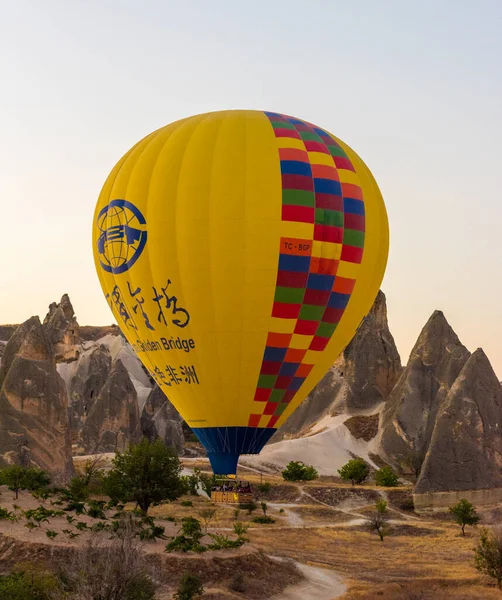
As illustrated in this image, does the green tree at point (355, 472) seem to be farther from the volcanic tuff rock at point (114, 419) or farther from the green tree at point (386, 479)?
the volcanic tuff rock at point (114, 419)

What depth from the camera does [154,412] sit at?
3329 inches

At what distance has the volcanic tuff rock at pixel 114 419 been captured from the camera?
73.2 m

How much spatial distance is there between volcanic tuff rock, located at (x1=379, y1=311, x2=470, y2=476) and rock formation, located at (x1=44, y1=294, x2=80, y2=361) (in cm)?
4887

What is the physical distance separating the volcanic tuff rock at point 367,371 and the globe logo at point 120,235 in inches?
1918

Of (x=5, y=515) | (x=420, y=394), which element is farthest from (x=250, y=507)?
(x=420, y=394)

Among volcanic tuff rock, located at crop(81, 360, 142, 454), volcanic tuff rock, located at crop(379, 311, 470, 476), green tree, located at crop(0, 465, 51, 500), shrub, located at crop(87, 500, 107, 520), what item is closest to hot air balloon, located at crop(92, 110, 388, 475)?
shrub, located at crop(87, 500, 107, 520)

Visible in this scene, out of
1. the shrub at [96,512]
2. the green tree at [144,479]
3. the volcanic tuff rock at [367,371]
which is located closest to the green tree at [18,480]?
the shrub at [96,512]

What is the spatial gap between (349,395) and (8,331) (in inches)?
3342

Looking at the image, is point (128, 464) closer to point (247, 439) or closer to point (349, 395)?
point (247, 439)

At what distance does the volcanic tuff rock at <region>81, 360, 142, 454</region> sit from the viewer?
73188mm

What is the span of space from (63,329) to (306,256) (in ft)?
273

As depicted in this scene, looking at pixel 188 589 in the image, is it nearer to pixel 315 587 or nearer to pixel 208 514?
pixel 315 587

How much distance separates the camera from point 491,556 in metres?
31.5

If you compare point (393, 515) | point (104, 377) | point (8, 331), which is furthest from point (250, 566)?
point (8, 331)
